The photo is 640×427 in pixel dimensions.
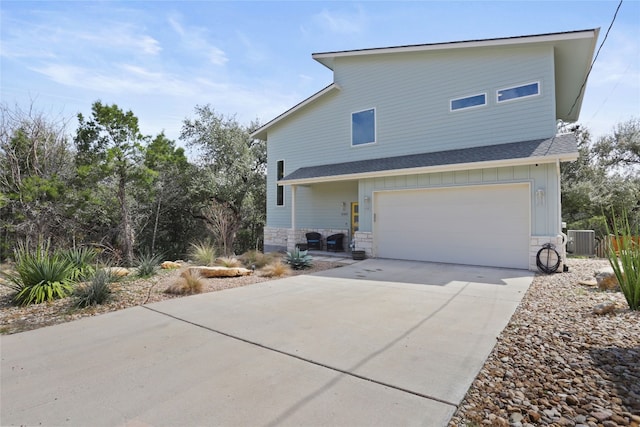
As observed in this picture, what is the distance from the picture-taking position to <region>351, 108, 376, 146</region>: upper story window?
41.5 ft

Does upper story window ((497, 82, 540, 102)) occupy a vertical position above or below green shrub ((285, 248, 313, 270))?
above

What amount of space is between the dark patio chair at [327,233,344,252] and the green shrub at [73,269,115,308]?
8.63 m

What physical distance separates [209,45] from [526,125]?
944cm

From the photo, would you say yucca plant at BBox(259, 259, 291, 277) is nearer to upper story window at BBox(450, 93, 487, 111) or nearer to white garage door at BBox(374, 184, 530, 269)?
white garage door at BBox(374, 184, 530, 269)

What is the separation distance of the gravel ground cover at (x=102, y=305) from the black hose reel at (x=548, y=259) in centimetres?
697

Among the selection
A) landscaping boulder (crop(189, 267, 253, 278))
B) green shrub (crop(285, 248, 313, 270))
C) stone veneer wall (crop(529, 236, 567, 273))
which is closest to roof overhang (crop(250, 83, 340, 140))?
green shrub (crop(285, 248, 313, 270))

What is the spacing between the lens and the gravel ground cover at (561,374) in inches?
93.0

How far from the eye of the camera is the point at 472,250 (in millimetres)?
9766

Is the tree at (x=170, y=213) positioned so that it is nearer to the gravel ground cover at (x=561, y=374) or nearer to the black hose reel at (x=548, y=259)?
the black hose reel at (x=548, y=259)

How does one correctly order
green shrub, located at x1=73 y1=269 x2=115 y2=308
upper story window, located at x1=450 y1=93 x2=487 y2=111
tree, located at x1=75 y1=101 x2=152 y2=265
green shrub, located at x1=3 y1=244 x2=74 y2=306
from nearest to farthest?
green shrub, located at x1=73 y1=269 x2=115 y2=308, green shrub, located at x1=3 y1=244 x2=74 y2=306, upper story window, located at x1=450 y1=93 x2=487 y2=111, tree, located at x1=75 y1=101 x2=152 y2=265

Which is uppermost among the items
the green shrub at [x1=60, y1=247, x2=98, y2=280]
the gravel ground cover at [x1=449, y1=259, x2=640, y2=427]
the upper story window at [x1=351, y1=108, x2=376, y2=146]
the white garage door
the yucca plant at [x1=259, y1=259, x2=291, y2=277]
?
the upper story window at [x1=351, y1=108, x2=376, y2=146]

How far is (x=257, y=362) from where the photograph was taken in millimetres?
3312

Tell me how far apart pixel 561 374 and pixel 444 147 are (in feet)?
29.6

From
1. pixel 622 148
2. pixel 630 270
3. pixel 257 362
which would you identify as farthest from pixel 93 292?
pixel 622 148
